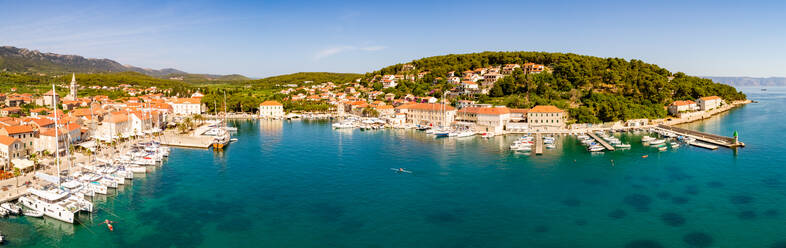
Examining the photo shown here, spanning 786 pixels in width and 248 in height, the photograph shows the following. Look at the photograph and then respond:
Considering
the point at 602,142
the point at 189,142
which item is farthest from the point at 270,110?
the point at 602,142

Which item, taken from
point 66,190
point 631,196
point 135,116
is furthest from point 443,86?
point 66,190

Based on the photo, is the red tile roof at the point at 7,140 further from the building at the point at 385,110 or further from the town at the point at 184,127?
the building at the point at 385,110

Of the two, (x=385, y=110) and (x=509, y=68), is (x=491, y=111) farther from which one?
(x=509, y=68)

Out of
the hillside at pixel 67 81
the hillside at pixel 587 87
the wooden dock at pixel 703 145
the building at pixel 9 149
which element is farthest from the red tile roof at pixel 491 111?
the hillside at pixel 67 81

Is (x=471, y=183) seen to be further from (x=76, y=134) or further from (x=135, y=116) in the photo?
(x=135, y=116)

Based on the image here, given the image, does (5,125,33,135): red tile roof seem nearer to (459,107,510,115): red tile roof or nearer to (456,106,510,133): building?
(456,106,510,133): building

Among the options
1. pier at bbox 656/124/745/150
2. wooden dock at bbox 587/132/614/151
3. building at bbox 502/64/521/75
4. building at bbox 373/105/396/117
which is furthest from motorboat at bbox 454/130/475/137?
building at bbox 502/64/521/75
